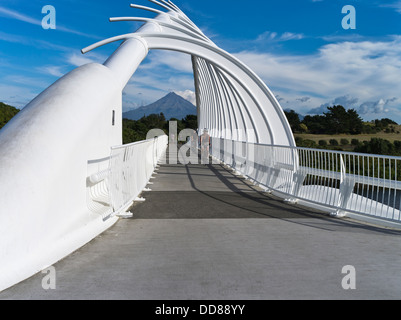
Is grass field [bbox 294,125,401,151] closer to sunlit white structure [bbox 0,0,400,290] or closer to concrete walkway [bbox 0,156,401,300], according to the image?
sunlit white structure [bbox 0,0,400,290]

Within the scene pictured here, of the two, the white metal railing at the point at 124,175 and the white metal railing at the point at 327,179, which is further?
the white metal railing at the point at 327,179

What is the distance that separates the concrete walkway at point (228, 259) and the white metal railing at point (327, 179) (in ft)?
1.85

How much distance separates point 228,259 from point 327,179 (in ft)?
19.0

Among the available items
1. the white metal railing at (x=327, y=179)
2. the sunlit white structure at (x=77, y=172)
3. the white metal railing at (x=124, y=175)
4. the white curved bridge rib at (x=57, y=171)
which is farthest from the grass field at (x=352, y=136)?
the white curved bridge rib at (x=57, y=171)

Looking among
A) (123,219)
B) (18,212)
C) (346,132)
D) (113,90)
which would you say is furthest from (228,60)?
(346,132)

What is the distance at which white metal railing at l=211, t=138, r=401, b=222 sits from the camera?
6.98 m

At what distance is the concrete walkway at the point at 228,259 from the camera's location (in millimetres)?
3795

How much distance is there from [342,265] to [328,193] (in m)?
3.67

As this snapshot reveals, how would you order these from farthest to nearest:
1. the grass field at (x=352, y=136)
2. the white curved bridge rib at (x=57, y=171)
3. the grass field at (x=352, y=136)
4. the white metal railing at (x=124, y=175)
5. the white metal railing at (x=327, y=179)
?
the grass field at (x=352, y=136) → the grass field at (x=352, y=136) → the white metal railing at (x=327, y=179) → the white metal railing at (x=124, y=175) → the white curved bridge rib at (x=57, y=171)

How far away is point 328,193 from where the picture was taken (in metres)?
8.11

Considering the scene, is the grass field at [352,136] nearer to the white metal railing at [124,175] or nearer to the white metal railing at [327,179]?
the white metal railing at [327,179]

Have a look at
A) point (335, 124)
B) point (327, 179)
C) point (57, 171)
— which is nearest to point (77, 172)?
point (57, 171)

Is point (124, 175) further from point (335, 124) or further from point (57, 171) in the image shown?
point (335, 124)
